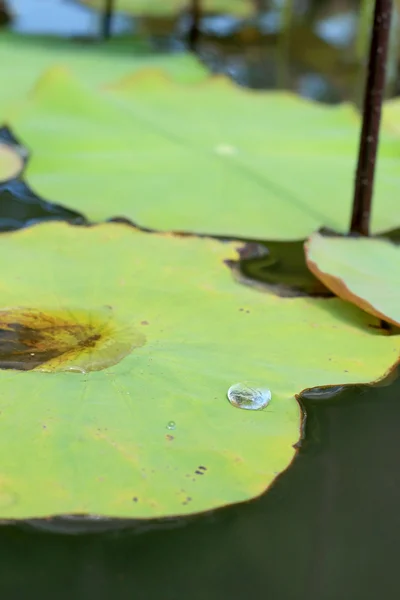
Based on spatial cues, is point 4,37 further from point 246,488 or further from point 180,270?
point 246,488

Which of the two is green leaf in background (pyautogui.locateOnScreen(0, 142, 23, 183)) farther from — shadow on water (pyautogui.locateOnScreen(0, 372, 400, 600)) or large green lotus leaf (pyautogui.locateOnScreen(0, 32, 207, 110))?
shadow on water (pyautogui.locateOnScreen(0, 372, 400, 600))

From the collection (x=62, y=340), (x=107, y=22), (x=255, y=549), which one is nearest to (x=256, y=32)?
(x=107, y=22)

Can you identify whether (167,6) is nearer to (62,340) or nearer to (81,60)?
(81,60)

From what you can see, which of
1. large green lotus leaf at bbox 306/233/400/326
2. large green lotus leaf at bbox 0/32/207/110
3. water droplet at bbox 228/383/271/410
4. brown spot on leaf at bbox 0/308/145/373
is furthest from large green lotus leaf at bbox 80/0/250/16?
water droplet at bbox 228/383/271/410

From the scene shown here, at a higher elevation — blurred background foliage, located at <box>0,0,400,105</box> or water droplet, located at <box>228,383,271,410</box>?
blurred background foliage, located at <box>0,0,400,105</box>

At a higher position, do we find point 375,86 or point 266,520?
point 375,86

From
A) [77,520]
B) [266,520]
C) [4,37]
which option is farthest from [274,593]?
[4,37]

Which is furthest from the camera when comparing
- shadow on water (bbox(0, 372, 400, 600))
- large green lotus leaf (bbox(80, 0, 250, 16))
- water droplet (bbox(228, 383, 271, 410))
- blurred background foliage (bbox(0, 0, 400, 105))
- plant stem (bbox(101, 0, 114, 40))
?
large green lotus leaf (bbox(80, 0, 250, 16))
